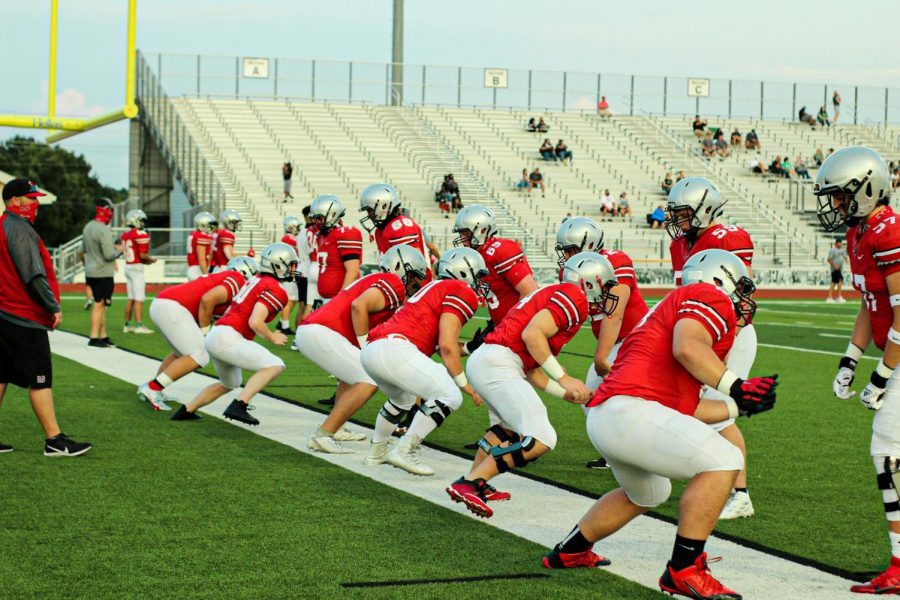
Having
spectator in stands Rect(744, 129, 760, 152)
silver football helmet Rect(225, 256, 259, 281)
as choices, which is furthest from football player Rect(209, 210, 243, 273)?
spectator in stands Rect(744, 129, 760, 152)

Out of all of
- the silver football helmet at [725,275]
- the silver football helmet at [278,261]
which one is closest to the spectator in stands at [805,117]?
the silver football helmet at [278,261]

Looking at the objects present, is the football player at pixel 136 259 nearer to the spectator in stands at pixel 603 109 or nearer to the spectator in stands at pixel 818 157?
the spectator in stands at pixel 818 157

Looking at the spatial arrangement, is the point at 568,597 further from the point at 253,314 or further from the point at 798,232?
the point at 798,232

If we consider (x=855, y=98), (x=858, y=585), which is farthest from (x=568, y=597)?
(x=855, y=98)

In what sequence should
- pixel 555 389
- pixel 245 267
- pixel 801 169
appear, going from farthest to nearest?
1. pixel 801 169
2. pixel 245 267
3. pixel 555 389

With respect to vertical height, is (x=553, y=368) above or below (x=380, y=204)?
below

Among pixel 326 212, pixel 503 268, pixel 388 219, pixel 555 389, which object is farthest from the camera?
pixel 326 212

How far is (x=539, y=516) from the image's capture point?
598 centimetres

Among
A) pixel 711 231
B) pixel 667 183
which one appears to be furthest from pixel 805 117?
pixel 711 231

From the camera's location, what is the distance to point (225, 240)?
16.7m

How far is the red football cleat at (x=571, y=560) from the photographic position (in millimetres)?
4918

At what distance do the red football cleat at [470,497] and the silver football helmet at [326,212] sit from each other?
516 cm

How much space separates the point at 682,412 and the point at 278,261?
16.5ft

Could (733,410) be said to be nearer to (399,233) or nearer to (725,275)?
(725,275)
